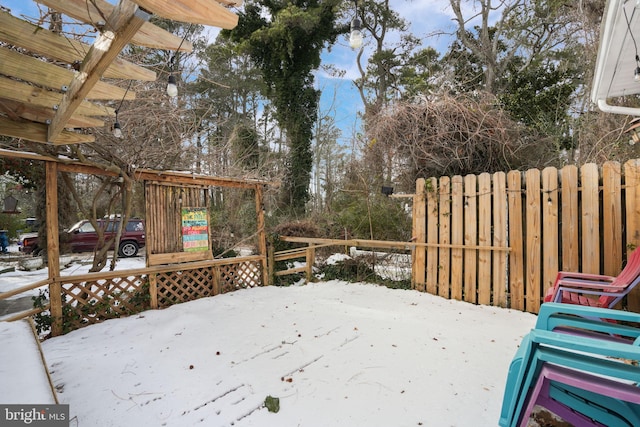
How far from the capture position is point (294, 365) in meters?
2.56

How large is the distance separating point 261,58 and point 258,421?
467 inches

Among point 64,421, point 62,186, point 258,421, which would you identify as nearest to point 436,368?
point 258,421

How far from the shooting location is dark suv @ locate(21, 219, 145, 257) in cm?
937

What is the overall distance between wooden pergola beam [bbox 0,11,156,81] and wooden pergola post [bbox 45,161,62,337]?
2.35 meters

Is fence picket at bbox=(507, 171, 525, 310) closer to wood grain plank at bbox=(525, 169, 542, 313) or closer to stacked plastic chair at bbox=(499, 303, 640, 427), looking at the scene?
wood grain plank at bbox=(525, 169, 542, 313)

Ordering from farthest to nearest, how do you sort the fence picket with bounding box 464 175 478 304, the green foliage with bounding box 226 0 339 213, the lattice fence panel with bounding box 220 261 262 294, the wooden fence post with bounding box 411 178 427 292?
the green foliage with bounding box 226 0 339 213
the lattice fence panel with bounding box 220 261 262 294
the wooden fence post with bounding box 411 178 427 292
the fence picket with bounding box 464 175 478 304

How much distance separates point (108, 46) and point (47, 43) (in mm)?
732

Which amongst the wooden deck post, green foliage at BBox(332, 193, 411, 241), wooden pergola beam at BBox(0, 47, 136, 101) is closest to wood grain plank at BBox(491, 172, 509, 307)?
green foliage at BBox(332, 193, 411, 241)

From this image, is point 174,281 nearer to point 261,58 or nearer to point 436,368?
point 436,368

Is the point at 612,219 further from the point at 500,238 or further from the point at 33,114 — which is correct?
the point at 33,114

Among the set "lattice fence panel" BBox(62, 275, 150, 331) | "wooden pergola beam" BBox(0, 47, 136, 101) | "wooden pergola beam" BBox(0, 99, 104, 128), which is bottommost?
"lattice fence panel" BBox(62, 275, 150, 331)

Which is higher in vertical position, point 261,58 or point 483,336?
point 261,58

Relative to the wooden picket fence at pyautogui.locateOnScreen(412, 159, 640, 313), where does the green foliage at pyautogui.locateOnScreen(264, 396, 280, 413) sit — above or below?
below

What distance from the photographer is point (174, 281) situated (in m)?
4.56
